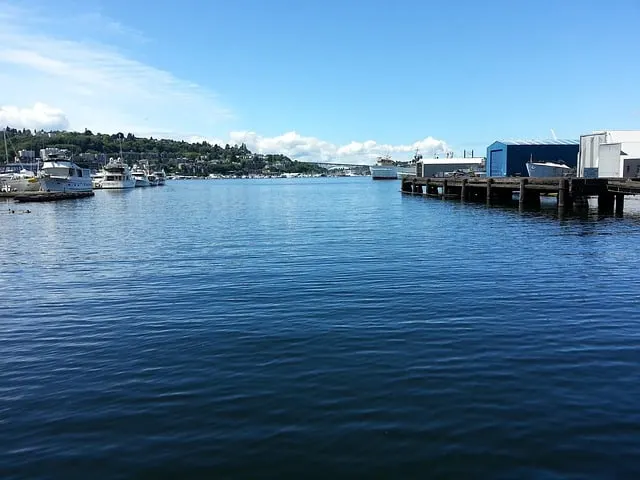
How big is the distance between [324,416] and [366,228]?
31.0 metres

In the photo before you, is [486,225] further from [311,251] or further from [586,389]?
[586,389]

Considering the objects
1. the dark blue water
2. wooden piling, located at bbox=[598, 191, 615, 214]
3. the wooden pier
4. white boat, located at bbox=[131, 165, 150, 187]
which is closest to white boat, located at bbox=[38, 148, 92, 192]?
white boat, located at bbox=[131, 165, 150, 187]

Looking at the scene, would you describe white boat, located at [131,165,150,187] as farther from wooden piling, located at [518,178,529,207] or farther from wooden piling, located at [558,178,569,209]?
wooden piling, located at [558,178,569,209]

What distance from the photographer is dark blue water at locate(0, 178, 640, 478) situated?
749cm

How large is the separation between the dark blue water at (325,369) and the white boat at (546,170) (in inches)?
2409

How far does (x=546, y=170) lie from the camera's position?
81.3 metres

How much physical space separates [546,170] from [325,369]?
79665 mm

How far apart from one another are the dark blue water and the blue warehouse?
6875 cm

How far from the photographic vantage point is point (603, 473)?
22.7 feet

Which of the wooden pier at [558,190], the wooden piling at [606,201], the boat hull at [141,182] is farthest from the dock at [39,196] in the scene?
the wooden piling at [606,201]

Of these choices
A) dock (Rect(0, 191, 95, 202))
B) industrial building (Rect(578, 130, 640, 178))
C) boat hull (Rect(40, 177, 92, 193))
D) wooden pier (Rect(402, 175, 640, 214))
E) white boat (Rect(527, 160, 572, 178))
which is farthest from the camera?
boat hull (Rect(40, 177, 92, 193))

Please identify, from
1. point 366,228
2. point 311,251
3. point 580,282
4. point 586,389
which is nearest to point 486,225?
point 366,228

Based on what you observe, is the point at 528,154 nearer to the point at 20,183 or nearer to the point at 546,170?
the point at 546,170

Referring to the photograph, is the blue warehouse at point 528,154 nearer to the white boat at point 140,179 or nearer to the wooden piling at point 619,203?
the wooden piling at point 619,203
